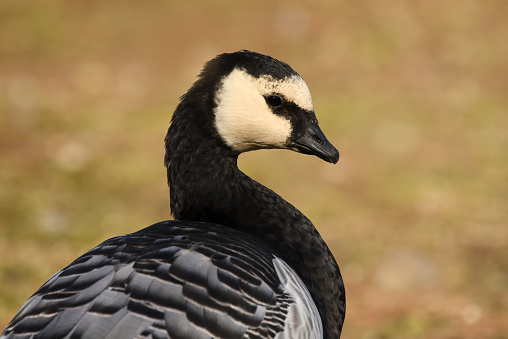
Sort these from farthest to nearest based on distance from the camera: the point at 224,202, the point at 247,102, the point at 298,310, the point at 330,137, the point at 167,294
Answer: the point at 330,137, the point at 224,202, the point at 247,102, the point at 298,310, the point at 167,294

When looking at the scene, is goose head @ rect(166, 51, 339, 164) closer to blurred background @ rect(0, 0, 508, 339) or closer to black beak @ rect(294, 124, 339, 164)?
black beak @ rect(294, 124, 339, 164)

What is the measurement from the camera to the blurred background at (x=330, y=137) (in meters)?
7.18

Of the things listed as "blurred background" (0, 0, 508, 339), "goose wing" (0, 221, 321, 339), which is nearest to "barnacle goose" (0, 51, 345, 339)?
"goose wing" (0, 221, 321, 339)

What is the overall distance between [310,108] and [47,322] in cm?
198

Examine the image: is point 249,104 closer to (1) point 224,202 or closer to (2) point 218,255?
(1) point 224,202

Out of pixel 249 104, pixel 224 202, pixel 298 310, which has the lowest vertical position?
pixel 298 310

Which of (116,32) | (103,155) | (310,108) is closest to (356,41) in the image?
(116,32)

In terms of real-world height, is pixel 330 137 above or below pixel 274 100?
above

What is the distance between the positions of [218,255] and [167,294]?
0.40 meters

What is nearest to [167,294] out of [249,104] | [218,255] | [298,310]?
[218,255]

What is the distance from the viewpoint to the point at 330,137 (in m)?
10.5

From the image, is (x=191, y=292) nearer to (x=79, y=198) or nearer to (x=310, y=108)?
(x=310, y=108)

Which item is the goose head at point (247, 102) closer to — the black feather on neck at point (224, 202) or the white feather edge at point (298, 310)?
the black feather on neck at point (224, 202)

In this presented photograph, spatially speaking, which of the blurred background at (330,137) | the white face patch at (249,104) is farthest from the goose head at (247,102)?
the blurred background at (330,137)
